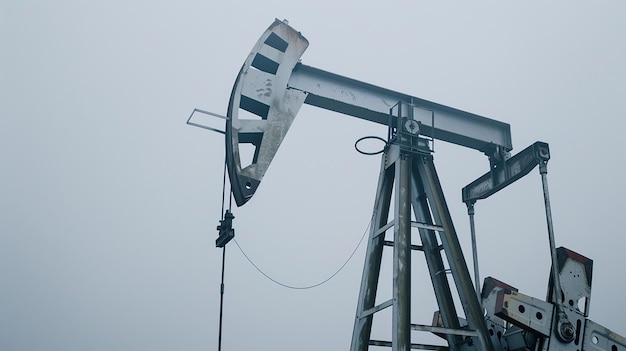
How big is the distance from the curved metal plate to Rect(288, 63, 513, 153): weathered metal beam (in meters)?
0.20

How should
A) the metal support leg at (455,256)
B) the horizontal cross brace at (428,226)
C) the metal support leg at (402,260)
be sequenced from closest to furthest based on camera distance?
the metal support leg at (402,260) < the metal support leg at (455,256) < the horizontal cross brace at (428,226)

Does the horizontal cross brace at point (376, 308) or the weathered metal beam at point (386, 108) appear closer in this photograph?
the horizontal cross brace at point (376, 308)

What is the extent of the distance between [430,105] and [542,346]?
279 centimetres

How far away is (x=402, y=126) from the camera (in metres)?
5.69

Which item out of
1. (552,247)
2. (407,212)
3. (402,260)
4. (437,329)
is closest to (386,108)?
(407,212)

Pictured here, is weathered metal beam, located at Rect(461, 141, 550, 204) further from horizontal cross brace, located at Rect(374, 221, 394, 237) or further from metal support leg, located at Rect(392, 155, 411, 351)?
horizontal cross brace, located at Rect(374, 221, 394, 237)

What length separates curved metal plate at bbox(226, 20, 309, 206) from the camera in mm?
4891

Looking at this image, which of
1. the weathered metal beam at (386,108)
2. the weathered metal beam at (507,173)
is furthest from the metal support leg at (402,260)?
the weathered metal beam at (507,173)

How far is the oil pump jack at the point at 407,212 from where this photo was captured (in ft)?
15.9

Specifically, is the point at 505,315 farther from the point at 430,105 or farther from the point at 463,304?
the point at 430,105

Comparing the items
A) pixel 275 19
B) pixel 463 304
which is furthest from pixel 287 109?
pixel 463 304

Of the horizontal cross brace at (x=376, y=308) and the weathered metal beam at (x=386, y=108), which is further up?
the weathered metal beam at (x=386, y=108)

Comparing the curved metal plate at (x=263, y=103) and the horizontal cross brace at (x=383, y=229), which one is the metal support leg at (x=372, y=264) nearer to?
the horizontal cross brace at (x=383, y=229)

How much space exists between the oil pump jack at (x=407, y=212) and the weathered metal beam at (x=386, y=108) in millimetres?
12
